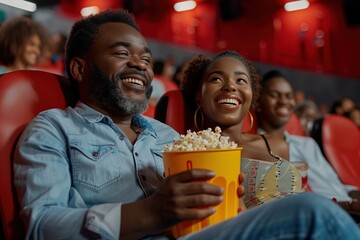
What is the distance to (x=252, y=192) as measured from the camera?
1.37 meters

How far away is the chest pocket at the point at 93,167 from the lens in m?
1.04

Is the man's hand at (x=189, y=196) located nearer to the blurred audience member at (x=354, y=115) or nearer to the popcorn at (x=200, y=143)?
the popcorn at (x=200, y=143)

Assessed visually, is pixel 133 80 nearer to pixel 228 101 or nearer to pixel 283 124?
pixel 228 101

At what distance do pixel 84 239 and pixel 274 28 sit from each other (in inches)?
320

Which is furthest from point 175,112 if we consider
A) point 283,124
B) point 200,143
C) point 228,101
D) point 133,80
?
point 283,124

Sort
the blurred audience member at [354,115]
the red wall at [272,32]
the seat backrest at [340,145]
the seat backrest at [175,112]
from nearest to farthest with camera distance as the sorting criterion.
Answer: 1. the seat backrest at [175,112]
2. the seat backrest at [340,145]
3. the blurred audience member at [354,115]
4. the red wall at [272,32]

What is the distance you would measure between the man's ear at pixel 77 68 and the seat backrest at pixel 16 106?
0.05m

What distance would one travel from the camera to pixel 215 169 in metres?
0.84

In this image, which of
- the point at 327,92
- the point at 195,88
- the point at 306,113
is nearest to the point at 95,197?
the point at 195,88

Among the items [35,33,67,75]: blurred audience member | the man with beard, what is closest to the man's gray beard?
the man with beard

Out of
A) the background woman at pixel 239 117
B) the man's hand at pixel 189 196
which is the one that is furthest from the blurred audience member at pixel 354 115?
the man's hand at pixel 189 196

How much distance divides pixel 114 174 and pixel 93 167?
0.17 ft

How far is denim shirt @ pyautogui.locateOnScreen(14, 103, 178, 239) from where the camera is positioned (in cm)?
89

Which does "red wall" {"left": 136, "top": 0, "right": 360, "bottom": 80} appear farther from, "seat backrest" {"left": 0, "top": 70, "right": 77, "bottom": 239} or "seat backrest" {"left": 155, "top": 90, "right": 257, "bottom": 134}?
"seat backrest" {"left": 0, "top": 70, "right": 77, "bottom": 239}
